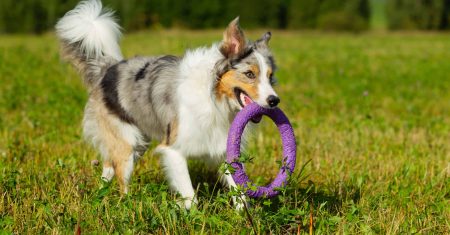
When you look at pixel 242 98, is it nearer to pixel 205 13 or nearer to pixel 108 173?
pixel 108 173

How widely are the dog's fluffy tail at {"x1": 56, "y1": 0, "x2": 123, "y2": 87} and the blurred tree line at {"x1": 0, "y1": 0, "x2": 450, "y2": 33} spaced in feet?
114

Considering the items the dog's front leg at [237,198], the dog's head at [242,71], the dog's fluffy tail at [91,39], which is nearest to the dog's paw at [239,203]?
the dog's front leg at [237,198]

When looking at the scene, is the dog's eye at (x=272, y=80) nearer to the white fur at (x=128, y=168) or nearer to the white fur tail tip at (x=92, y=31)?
the white fur at (x=128, y=168)

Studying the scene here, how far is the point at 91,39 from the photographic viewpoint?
18.1ft

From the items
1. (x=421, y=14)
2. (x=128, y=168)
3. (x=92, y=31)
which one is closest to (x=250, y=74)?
(x=128, y=168)

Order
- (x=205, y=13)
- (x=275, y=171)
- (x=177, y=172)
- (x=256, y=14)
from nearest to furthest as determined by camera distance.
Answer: (x=177, y=172)
(x=275, y=171)
(x=205, y=13)
(x=256, y=14)

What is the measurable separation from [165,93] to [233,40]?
2.62 ft

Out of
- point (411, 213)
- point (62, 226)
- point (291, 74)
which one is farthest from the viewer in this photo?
point (291, 74)

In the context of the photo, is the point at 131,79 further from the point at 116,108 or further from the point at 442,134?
the point at 442,134

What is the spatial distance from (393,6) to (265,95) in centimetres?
4685

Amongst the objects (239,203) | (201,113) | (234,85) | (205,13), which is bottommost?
(205,13)

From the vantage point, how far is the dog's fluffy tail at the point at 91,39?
5.51m

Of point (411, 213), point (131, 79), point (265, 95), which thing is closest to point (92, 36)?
point (131, 79)

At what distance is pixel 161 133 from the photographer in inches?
193
